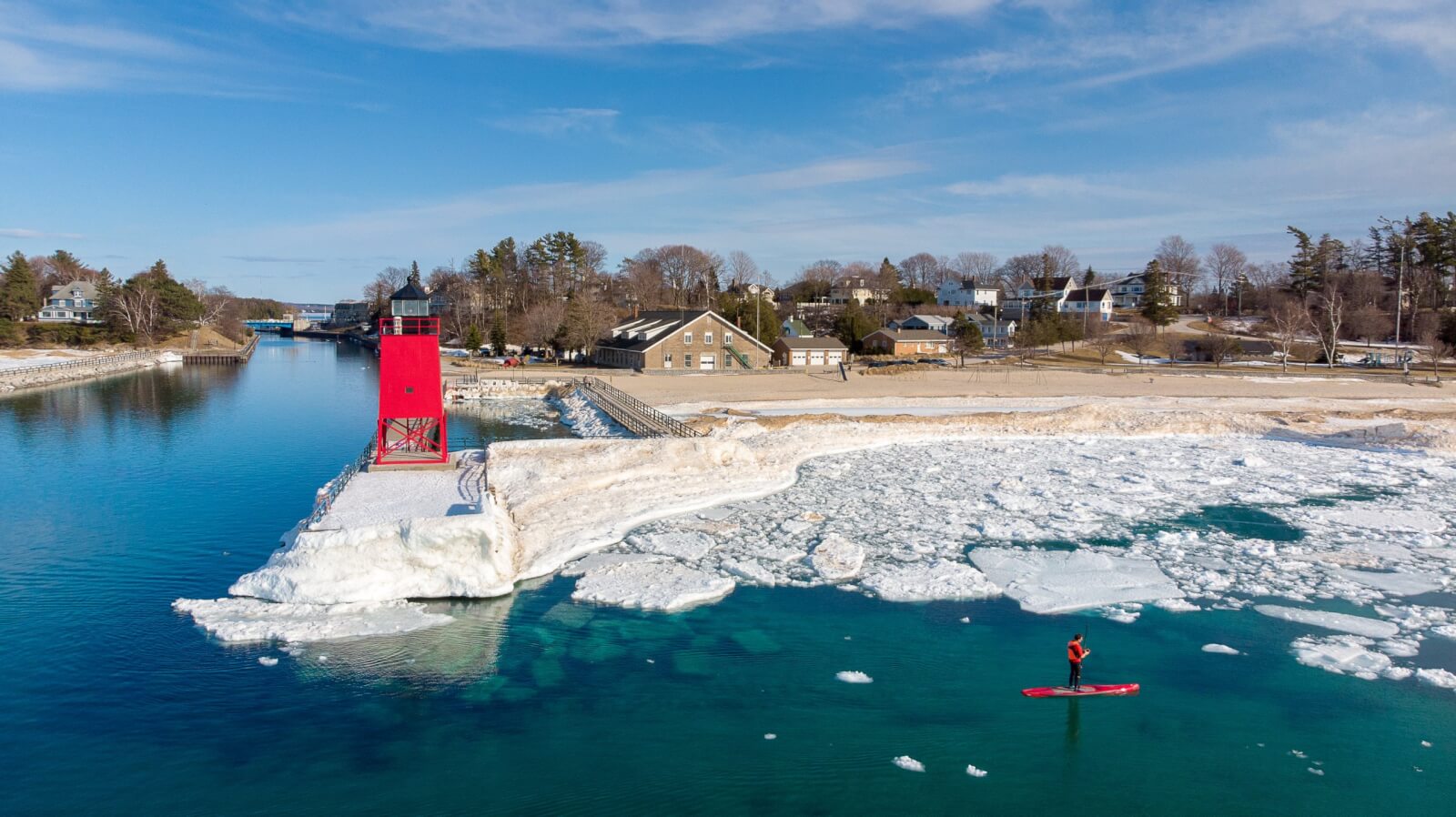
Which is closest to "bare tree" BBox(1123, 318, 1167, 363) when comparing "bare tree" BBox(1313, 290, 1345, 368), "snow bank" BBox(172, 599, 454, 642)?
"bare tree" BBox(1313, 290, 1345, 368)

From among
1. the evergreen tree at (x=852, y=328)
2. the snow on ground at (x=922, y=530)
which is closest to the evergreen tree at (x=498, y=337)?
the evergreen tree at (x=852, y=328)

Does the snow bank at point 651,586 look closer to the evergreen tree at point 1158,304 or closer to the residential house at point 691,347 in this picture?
the residential house at point 691,347

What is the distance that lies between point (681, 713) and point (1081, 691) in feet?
19.3

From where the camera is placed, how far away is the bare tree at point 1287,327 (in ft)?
229

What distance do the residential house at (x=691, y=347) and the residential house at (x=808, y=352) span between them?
4.17 meters

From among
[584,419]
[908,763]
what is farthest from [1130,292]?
[908,763]

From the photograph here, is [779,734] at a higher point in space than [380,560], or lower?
lower

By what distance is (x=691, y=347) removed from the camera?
210ft

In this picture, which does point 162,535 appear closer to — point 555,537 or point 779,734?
point 555,537

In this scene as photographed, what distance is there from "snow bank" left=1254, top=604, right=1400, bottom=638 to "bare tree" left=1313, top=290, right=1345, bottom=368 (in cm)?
6221

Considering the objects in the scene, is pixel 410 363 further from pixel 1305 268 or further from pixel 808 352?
pixel 1305 268

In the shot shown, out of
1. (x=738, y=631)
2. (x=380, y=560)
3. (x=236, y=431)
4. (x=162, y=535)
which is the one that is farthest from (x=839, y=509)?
(x=236, y=431)

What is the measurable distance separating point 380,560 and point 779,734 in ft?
28.4

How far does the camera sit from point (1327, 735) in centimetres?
1198
